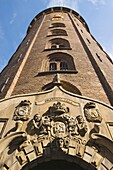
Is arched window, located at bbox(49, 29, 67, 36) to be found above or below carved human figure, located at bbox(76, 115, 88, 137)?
above

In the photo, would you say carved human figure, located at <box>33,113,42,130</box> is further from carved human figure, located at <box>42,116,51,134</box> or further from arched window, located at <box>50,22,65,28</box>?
arched window, located at <box>50,22,65,28</box>

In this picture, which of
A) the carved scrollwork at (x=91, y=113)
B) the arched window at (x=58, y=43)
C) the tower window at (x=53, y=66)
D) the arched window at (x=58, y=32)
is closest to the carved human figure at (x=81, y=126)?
the carved scrollwork at (x=91, y=113)

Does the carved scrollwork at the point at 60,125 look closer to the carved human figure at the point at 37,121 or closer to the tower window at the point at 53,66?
the carved human figure at the point at 37,121

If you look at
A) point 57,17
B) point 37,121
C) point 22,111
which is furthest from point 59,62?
point 57,17

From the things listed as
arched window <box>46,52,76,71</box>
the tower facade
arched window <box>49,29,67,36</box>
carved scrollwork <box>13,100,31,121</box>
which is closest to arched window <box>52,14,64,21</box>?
arched window <box>49,29,67,36</box>

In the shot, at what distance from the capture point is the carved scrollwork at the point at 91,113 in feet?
33.4

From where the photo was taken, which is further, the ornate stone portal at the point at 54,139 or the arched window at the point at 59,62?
the arched window at the point at 59,62

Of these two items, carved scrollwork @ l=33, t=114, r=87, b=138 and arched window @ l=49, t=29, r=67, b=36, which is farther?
arched window @ l=49, t=29, r=67, b=36

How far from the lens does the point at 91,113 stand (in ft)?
34.1

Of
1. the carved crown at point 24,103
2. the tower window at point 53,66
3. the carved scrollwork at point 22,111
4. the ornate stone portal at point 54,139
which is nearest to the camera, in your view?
the ornate stone portal at point 54,139

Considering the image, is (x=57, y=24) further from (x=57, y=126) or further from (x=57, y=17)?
(x=57, y=126)

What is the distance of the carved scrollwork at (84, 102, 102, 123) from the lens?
1018cm

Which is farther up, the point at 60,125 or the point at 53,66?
the point at 53,66

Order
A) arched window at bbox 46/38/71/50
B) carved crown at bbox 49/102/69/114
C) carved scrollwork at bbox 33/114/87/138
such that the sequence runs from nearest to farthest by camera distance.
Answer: carved scrollwork at bbox 33/114/87/138 → carved crown at bbox 49/102/69/114 → arched window at bbox 46/38/71/50
